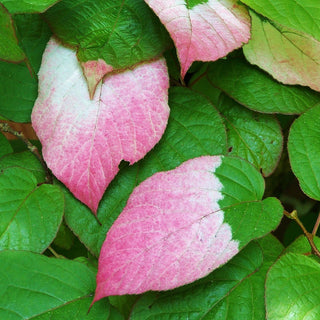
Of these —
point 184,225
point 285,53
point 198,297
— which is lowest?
point 198,297

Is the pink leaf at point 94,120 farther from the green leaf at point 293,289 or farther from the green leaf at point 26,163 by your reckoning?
the green leaf at point 293,289

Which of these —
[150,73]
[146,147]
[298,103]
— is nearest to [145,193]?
[146,147]

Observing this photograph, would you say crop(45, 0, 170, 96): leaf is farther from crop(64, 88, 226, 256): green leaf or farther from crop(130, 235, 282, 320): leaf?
crop(130, 235, 282, 320): leaf

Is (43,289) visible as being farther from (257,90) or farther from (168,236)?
(257,90)

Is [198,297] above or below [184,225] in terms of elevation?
below

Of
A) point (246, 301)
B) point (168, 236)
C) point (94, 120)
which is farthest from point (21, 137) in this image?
point (246, 301)

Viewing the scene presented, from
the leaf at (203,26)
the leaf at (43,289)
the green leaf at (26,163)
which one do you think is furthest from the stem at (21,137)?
the leaf at (203,26)

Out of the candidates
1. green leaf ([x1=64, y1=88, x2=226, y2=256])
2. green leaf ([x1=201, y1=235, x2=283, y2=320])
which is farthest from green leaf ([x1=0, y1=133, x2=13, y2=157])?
green leaf ([x1=201, y1=235, x2=283, y2=320])
